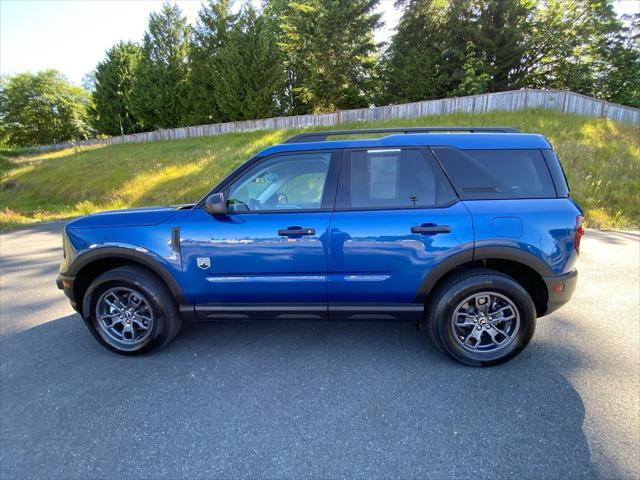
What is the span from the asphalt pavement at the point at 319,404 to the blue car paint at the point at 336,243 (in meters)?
0.60

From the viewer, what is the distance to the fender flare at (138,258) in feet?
9.50

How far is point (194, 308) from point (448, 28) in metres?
30.3

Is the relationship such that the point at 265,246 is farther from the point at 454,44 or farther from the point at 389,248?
the point at 454,44

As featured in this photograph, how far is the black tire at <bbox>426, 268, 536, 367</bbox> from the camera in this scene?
2693 millimetres

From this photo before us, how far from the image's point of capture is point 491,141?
282 centimetres

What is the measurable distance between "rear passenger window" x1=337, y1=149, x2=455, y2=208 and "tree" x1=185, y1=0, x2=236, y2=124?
3109 centimetres

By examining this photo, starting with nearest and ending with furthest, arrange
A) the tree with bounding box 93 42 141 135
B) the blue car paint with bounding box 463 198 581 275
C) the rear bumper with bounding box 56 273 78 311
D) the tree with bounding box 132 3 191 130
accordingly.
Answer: the blue car paint with bounding box 463 198 581 275 < the rear bumper with bounding box 56 273 78 311 < the tree with bounding box 132 3 191 130 < the tree with bounding box 93 42 141 135

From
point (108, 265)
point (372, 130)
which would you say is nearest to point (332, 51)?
point (372, 130)

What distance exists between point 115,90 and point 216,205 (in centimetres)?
4901

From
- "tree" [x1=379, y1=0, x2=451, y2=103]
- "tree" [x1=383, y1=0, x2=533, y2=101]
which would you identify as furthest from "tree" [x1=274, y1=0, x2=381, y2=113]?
"tree" [x1=383, y1=0, x2=533, y2=101]

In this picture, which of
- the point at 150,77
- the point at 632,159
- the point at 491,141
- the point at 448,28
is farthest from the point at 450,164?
the point at 150,77

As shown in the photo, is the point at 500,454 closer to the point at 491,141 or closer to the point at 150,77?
the point at 491,141

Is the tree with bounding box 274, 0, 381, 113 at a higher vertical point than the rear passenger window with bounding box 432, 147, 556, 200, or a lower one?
higher

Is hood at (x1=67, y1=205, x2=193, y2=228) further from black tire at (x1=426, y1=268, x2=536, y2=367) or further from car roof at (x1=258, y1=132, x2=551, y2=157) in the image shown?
black tire at (x1=426, y1=268, x2=536, y2=367)
